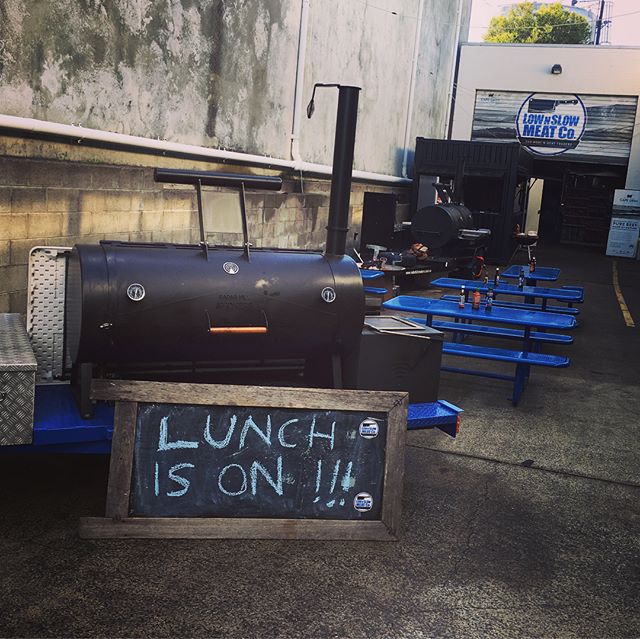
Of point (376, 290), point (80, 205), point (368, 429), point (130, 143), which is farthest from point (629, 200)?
point (368, 429)

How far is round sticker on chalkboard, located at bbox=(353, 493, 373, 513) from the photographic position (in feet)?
13.8

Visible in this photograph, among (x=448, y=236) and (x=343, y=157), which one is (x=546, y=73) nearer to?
(x=448, y=236)

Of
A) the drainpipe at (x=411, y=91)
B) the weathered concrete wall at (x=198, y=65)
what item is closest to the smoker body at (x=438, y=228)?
the weathered concrete wall at (x=198, y=65)

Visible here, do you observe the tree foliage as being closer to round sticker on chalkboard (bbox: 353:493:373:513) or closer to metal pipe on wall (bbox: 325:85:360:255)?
metal pipe on wall (bbox: 325:85:360:255)

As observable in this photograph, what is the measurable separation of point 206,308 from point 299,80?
839 cm

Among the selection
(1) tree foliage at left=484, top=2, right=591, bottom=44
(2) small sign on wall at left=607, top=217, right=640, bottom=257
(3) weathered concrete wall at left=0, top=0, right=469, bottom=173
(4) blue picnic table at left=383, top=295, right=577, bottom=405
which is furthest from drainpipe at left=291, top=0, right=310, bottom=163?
(1) tree foliage at left=484, top=2, right=591, bottom=44

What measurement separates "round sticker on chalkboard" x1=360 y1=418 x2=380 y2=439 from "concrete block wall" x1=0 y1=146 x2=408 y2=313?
3.50 metres

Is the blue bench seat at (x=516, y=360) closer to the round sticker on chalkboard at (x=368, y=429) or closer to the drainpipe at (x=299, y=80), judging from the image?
the round sticker on chalkboard at (x=368, y=429)

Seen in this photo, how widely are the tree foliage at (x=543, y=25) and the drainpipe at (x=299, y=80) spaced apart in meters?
47.9

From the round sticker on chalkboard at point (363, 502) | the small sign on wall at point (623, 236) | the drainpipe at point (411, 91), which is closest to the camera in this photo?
the round sticker on chalkboard at point (363, 502)

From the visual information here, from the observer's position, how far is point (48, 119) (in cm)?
695

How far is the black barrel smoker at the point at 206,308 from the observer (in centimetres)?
443

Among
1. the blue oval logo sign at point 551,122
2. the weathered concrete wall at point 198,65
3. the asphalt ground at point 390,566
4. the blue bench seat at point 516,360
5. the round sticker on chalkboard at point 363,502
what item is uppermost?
the blue oval logo sign at point 551,122

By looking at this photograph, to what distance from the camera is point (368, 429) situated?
4.21m
